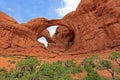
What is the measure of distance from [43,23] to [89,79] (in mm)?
26232

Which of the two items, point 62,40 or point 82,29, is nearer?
point 82,29

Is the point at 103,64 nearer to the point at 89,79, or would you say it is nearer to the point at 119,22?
the point at 89,79

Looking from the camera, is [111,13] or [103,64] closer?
[103,64]

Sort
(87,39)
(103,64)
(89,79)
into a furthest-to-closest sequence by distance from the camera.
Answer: (87,39)
(103,64)
(89,79)

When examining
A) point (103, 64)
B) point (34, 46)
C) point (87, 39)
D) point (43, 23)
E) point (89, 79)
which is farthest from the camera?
point (43, 23)

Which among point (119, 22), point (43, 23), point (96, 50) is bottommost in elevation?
point (96, 50)

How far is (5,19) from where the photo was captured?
3491cm

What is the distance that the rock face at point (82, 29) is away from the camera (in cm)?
2902

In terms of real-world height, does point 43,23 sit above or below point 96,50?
above

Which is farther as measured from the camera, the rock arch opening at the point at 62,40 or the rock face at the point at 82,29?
the rock arch opening at the point at 62,40

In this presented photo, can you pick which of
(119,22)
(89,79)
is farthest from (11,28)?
(89,79)

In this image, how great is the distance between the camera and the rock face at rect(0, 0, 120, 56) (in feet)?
95.2

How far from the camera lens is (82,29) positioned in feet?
110

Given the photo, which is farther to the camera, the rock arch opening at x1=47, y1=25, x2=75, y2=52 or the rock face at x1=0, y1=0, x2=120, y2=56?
the rock arch opening at x1=47, y1=25, x2=75, y2=52
